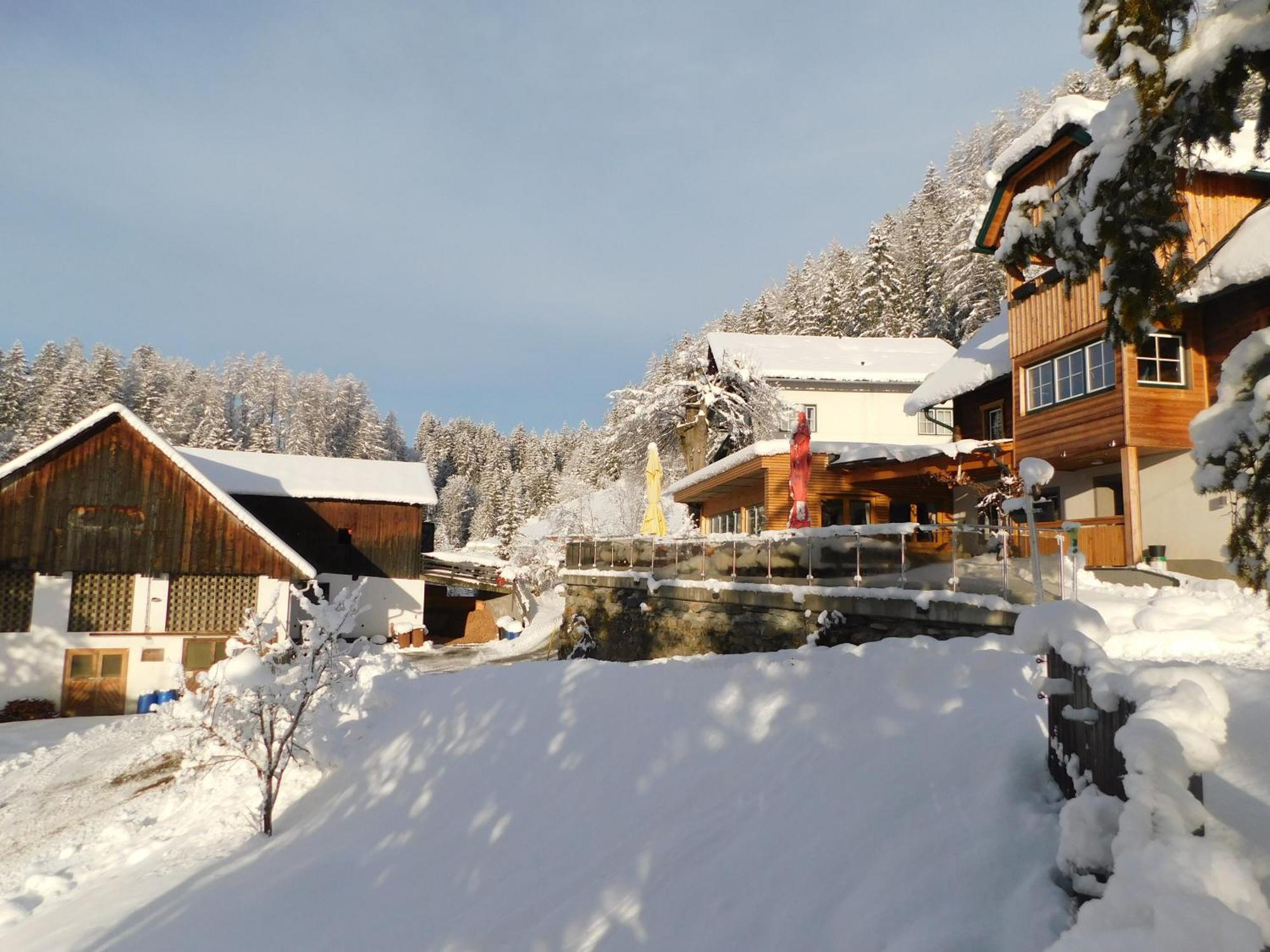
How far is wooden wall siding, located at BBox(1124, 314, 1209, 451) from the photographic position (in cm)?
1577

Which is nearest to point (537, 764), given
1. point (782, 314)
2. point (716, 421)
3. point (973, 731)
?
point (973, 731)

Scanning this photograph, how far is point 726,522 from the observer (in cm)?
3256

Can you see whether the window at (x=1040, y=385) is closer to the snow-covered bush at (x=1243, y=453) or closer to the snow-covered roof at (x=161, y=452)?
the snow-covered bush at (x=1243, y=453)

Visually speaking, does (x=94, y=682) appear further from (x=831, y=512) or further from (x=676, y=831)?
(x=676, y=831)

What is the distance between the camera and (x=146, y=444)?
81.7 feet

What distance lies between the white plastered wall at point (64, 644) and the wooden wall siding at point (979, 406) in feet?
71.1

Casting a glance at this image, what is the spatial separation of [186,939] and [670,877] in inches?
222

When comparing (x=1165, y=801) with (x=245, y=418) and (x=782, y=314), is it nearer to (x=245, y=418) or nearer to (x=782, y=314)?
(x=782, y=314)

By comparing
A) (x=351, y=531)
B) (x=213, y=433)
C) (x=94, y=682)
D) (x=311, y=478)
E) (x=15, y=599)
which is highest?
(x=213, y=433)

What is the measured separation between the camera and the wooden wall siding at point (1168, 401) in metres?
15.8

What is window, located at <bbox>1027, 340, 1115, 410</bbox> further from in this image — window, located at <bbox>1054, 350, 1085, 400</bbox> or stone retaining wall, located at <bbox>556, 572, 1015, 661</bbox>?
stone retaining wall, located at <bbox>556, 572, 1015, 661</bbox>

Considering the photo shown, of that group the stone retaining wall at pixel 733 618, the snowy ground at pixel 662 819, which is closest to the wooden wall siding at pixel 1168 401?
the snowy ground at pixel 662 819

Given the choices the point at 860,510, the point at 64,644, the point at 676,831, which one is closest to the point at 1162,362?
the point at 860,510

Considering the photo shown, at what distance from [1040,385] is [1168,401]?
10.7 ft
